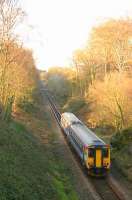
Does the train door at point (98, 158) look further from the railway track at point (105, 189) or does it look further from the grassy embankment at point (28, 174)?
the grassy embankment at point (28, 174)

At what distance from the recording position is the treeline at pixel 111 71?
123 feet

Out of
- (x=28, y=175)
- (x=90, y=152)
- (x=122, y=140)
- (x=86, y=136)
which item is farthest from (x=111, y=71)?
(x=28, y=175)

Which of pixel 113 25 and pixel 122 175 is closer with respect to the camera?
pixel 122 175

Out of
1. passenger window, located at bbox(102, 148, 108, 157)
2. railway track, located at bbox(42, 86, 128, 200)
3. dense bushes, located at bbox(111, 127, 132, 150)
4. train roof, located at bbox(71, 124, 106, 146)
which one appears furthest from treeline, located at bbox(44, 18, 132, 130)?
railway track, located at bbox(42, 86, 128, 200)

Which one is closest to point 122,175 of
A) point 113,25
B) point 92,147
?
point 92,147

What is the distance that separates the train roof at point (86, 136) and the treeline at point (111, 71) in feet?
21.5

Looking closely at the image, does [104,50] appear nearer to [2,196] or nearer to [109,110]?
[109,110]

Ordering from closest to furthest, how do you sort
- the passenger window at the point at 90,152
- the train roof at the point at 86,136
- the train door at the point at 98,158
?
the passenger window at the point at 90,152
the train door at the point at 98,158
the train roof at the point at 86,136

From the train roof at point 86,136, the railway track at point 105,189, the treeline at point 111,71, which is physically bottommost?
the railway track at point 105,189

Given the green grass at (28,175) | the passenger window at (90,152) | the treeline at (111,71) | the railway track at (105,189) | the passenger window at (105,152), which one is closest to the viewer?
the green grass at (28,175)

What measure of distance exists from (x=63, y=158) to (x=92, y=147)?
5358mm

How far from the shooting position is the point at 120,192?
71.1 ft

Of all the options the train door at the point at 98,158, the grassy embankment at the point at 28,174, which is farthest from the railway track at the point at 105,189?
the grassy embankment at the point at 28,174

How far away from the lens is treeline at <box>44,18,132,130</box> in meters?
37.5
